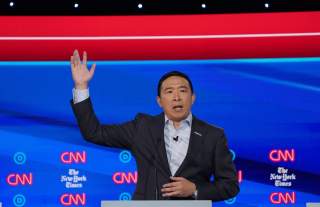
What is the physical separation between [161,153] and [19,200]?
2.24 meters

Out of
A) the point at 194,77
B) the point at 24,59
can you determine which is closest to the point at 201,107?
the point at 194,77

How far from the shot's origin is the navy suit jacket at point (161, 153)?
8.39 ft

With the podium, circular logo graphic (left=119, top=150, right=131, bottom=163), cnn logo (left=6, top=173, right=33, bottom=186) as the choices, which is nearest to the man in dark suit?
the podium

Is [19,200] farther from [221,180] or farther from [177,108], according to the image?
[221,180]

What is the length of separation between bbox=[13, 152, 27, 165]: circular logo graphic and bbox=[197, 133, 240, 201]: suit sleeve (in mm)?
2274

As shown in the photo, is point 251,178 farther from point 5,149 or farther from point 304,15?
point 5,149

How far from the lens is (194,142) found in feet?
8.64

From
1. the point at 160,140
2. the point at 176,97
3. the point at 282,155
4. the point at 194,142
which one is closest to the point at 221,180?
the point at 194,142

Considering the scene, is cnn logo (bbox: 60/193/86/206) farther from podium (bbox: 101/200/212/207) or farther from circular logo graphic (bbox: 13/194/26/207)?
podium (bbox: 101/200/212/207)

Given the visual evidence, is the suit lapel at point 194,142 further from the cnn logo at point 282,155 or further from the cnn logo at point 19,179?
the cnn logo at point 19,179

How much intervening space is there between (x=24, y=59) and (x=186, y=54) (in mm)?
1270

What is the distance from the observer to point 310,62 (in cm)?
456

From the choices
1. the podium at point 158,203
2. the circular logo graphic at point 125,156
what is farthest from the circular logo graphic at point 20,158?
the podium at point 158,203

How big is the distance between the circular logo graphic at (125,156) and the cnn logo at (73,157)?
278mm
